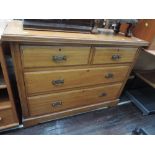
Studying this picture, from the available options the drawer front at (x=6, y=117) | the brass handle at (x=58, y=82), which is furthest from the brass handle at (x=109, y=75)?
the drawer front at (x=6, y=117)

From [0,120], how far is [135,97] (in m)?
1.53

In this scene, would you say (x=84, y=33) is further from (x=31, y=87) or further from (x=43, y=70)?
(x=31, y=87)

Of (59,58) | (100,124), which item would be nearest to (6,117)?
(59,58)

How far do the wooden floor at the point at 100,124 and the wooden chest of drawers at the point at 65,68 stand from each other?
0.23 feet

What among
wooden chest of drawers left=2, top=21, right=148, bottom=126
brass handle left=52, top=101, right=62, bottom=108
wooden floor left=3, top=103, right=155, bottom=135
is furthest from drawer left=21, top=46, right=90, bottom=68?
wooden floor left=3, top=103, right=155, bottom=135

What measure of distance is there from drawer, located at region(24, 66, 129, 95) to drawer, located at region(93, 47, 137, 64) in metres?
0.08

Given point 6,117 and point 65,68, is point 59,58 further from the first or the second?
point 6,117

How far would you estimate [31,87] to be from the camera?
104 cm

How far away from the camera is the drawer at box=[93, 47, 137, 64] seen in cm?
110

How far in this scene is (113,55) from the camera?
1.17 metres

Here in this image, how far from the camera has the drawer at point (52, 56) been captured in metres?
0.88

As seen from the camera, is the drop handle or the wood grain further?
the wood grain

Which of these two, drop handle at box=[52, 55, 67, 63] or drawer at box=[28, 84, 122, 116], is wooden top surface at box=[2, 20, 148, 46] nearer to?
drop handle at box=[52, 55, 67, 63]
